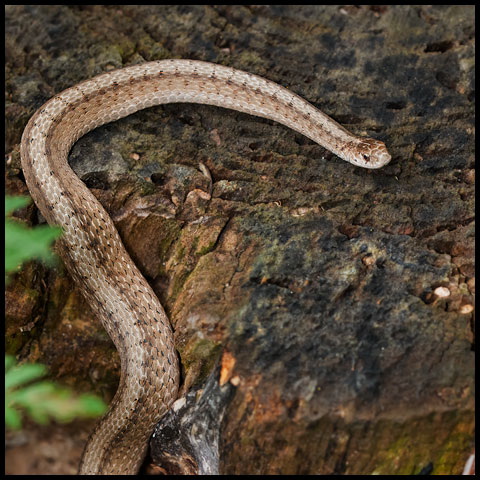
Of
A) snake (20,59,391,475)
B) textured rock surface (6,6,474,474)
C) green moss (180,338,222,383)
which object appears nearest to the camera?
textured rock surface (6,6,474,474)

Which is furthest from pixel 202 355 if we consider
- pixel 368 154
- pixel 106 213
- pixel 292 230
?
pixel 368 154

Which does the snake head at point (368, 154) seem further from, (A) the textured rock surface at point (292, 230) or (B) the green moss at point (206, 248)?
(B) the green moss at point (206, 248)

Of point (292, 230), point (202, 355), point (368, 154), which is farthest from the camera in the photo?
point (368, 154)

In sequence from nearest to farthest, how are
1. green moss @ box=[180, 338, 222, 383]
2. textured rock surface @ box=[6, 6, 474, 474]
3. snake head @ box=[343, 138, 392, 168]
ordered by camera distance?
textured rock surface @ box=[6, 6, 474, 474] → green moss @ box=[180, 338, 222, 383] → snake head @ box=[343, 138, 392, 168]

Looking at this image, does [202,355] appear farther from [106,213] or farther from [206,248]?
[106,213]

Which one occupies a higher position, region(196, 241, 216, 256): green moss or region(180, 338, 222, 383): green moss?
region(196, 241, 216, 256): green moss

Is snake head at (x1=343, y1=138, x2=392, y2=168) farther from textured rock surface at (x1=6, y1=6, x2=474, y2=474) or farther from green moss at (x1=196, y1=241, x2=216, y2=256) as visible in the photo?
green moss at (x1=196, y1=241, x2=216, y2=256)

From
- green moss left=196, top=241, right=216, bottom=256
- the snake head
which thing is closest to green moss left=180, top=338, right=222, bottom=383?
green moss left=196, top=241, right=216, bottom=256

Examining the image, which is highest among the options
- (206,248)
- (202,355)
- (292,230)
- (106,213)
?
(106,213)
